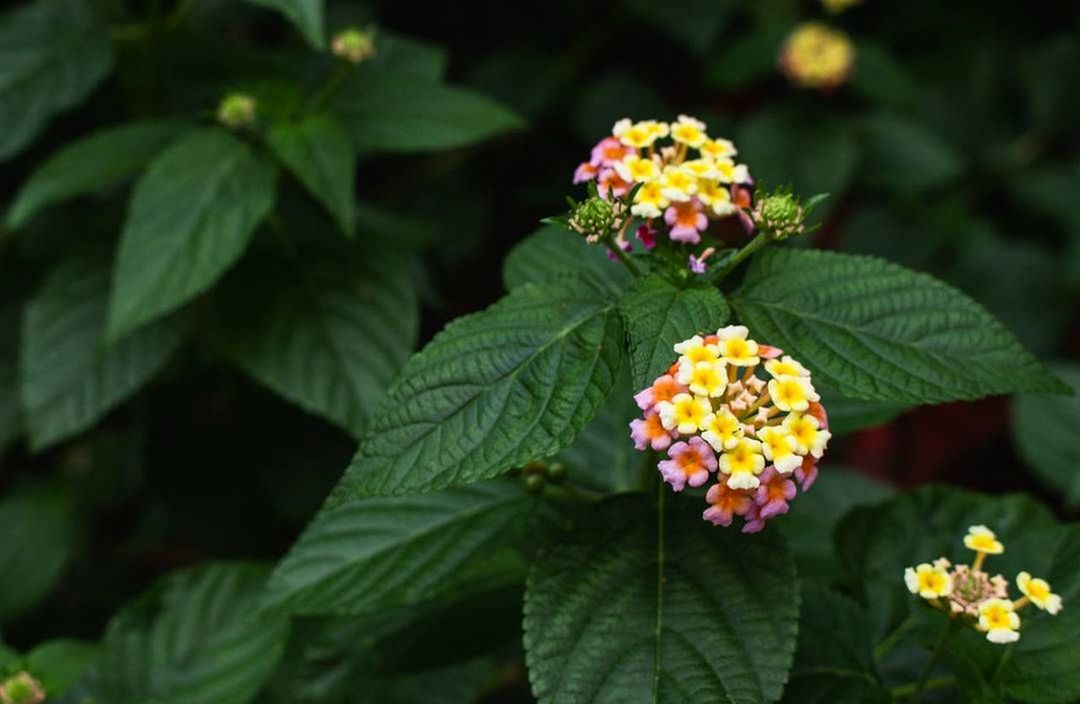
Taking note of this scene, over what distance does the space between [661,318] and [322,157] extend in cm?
78

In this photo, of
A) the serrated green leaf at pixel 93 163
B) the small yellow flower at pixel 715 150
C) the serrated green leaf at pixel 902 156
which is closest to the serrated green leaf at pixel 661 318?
the small yellow flower at pixel 715 150

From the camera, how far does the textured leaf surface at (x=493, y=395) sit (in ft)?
3.28

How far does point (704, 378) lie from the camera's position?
3.09 ft

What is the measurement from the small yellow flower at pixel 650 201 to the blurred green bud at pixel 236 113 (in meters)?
0.82

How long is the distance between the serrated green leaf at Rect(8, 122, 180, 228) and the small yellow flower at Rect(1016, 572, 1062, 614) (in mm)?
1302

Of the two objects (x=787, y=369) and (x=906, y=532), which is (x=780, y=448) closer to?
(x=787, y=369)

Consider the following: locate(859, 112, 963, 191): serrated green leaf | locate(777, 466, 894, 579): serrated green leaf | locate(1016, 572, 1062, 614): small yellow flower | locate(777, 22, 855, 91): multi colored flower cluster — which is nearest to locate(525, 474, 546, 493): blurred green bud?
locate(777, 466, 894, 579): serrated green leaf

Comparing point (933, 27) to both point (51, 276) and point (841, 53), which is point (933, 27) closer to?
point (841, 53)

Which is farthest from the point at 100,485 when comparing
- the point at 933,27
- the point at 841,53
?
the point at 933,27

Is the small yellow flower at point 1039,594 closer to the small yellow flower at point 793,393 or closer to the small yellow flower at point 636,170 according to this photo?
the small yellow flower at point 793,393

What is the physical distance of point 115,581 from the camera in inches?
92.0

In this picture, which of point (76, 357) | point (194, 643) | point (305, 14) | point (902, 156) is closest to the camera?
point (194, 643)

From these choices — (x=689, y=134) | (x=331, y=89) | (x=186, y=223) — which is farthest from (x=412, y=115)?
(x=689, y=134)

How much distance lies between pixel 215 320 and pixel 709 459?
3.50 ft
